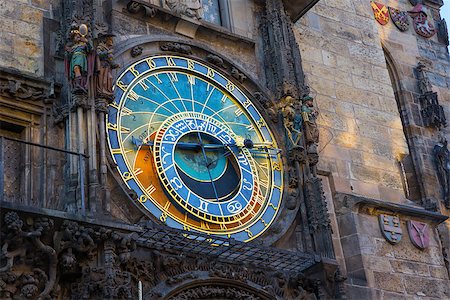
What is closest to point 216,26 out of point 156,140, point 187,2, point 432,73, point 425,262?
point 187,2

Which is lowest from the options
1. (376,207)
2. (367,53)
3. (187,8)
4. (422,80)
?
(376,207)

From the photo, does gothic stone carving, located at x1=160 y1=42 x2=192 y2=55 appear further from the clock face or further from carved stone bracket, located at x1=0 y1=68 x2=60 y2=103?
carved stone bracket, located at x1=0 y1=68 x2=60 y2=103

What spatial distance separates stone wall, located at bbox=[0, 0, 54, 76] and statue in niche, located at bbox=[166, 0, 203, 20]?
169 cm

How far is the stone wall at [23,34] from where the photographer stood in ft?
33.4

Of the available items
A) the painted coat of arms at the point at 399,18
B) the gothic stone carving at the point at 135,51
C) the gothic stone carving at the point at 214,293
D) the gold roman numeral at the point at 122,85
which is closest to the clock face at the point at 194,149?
the gold roman numeral at the point at 122,85

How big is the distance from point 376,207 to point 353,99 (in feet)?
6.08

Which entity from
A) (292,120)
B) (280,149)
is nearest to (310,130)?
(292,120)

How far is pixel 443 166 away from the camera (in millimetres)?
14617

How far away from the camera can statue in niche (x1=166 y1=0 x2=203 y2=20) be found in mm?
11797

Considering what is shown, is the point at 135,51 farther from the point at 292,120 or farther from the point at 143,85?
the point at 292,120

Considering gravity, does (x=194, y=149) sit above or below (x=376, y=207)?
above

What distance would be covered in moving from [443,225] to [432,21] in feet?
13.8

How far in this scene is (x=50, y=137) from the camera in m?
9.91

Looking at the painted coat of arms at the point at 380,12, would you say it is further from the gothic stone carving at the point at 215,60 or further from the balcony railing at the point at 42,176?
the balcony railing at the point at 42,176
